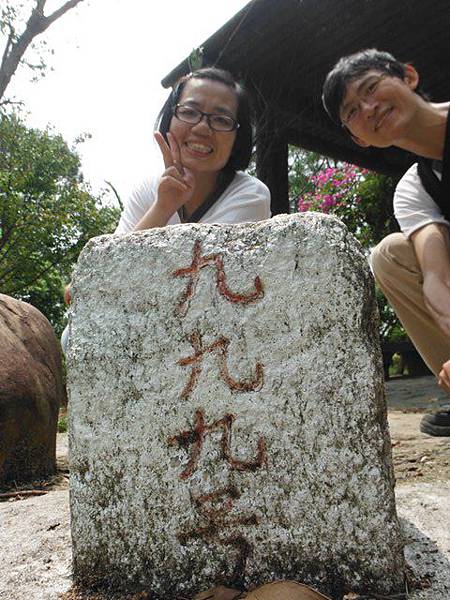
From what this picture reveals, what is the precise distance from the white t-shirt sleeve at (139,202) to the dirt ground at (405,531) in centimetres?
101

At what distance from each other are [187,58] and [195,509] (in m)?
3.07

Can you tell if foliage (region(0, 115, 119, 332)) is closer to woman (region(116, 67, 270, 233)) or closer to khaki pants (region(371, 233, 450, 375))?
woman (region(116, 67, 270, 233))

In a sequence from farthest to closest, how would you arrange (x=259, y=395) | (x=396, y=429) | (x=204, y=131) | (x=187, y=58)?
(x=187, y=58) → (x=396, y=429) → (x=204, y=131) → (x=259, y=395)

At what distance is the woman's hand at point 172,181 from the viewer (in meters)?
1.74

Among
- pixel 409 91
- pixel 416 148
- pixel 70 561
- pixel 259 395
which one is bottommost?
pixel 70 561

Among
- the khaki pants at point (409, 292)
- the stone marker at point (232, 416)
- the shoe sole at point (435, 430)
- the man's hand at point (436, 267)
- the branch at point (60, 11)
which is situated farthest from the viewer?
the branch at point (60, 11)

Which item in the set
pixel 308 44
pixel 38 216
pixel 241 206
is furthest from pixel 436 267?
pixel 38 216

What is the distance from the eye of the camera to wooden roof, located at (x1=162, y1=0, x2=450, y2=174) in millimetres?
3346

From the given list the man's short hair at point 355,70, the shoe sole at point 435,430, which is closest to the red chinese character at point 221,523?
the man's short hair at point 355,70

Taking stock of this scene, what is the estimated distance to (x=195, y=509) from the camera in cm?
114

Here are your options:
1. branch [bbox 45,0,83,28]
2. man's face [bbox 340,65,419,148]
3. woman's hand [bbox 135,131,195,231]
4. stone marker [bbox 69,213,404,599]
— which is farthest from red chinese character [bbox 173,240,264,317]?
branch [bbox 45,0,83,28]

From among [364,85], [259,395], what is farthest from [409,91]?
[259,395]

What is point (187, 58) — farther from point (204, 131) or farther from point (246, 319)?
point (246, 319)

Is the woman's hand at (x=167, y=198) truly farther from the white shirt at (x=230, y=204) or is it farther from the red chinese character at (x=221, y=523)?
the red chinese character at (x=221, y=523)
